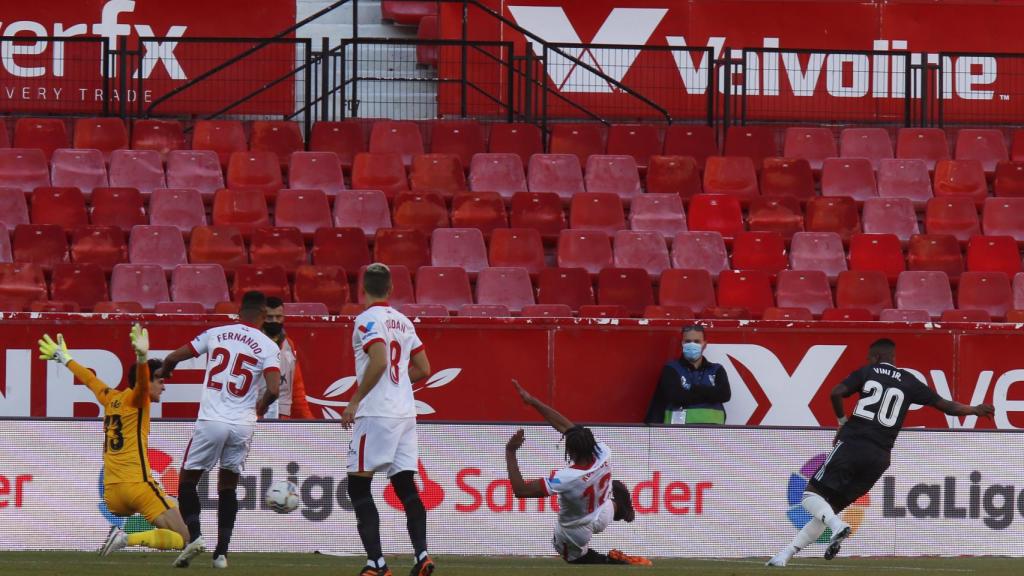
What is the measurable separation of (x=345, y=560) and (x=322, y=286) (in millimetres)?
4933

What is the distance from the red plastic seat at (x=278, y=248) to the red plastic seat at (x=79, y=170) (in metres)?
2.41

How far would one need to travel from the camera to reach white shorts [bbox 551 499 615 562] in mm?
11789

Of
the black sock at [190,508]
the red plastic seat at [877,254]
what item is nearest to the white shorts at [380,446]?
the black sock at [190,508]

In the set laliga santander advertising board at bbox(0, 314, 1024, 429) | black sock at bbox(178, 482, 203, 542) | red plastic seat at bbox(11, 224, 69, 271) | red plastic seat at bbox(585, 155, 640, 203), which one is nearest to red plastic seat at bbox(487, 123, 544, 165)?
red plastic seat at bbox(585, 155, 640, 203)

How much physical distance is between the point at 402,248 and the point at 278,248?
123cm

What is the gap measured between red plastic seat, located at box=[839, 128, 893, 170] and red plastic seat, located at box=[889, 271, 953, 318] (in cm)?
308

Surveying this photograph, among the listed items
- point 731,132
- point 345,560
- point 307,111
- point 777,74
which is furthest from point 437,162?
point 345,560

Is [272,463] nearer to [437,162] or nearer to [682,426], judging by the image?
[682,426]

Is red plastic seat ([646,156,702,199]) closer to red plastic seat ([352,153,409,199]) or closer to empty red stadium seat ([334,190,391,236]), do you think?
red plastic seat ([352,153,409,199])

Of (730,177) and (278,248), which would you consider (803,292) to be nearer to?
(730,177)

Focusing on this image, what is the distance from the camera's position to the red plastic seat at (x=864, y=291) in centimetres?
1741

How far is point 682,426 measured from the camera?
1337 centimetres

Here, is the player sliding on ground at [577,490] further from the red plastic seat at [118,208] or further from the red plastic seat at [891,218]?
the red plastic seat at [891,218]

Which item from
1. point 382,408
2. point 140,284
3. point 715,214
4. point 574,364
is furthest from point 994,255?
point 382,408
